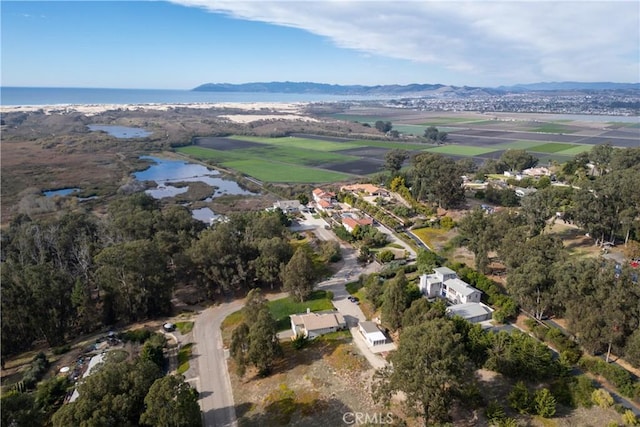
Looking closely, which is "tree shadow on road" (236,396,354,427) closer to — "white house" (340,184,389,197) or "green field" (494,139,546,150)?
"white house" (340,184,389,197)

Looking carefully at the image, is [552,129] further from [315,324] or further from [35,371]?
[35,371]

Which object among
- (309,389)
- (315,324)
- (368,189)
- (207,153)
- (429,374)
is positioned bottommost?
(309,389)

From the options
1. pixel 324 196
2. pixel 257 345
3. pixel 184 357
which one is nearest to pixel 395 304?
pixel 257 345

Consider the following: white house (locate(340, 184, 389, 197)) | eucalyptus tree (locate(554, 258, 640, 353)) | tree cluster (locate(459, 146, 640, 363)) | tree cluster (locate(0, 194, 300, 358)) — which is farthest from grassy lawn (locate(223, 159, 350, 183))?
eucalyptus tree (locate(554, 258, 640, 353))

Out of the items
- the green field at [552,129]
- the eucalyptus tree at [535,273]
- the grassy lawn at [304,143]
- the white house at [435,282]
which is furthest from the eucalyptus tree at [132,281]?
the green field at [552,129]

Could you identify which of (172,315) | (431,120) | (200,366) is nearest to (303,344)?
(200,366)

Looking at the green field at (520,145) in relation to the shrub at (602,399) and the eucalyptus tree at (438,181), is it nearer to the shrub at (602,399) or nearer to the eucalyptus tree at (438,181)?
the eucalyptus tree at (438,181)
